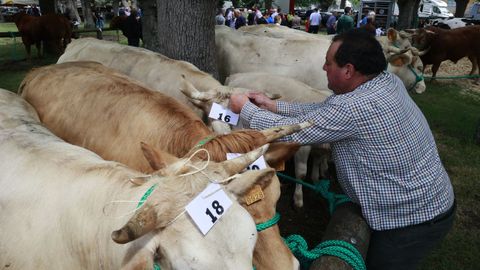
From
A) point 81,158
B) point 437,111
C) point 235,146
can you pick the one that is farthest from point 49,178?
point 437,111

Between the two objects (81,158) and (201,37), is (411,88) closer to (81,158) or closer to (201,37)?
(201,37)

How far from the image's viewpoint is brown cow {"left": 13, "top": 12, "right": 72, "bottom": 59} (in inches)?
527

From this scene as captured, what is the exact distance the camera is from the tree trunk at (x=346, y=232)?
2.19 meters

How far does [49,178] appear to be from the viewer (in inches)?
84.5

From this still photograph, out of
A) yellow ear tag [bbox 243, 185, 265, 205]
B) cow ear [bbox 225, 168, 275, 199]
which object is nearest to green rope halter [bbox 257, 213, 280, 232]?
yellow ear tag [bbox 243, 185, 265, 205]

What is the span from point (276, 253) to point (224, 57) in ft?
16.7

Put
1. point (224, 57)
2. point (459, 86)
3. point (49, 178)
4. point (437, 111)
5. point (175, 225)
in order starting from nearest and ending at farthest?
1. point (175, 225)
2. point (49, 178)
3. point (224, 57)
4. point (437, 111)
5. point (459, 86)

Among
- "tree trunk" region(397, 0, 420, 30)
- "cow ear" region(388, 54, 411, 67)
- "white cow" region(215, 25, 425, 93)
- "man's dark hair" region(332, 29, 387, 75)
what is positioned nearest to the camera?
"man's dark hair" region(332, 29, 387, 75)

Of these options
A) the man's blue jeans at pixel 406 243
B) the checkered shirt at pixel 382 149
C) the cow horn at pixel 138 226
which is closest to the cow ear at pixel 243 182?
the cow horn at pixel 138 226

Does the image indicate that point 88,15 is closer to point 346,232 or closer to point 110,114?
point 110,114

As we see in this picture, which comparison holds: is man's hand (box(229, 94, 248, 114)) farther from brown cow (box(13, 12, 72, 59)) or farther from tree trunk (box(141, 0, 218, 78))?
brown cow (box(13, 12, 72, 59))

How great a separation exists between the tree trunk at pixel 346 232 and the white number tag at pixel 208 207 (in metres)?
0.93

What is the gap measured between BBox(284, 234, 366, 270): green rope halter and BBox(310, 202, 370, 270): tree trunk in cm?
4

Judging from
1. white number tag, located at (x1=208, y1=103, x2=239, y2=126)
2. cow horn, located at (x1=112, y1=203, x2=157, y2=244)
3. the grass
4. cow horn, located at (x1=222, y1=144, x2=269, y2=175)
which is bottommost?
the grass
